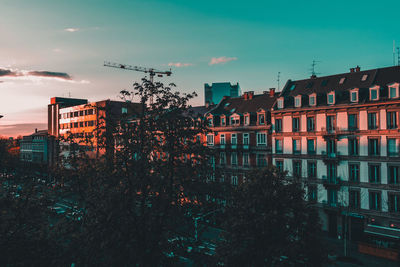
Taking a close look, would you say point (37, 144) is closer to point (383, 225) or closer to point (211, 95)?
point (211, 95)

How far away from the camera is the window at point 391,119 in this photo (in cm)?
3636

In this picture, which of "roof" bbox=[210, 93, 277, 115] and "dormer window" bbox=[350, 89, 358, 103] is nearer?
"dormer window" bbox=[350, 89, 358, 103]

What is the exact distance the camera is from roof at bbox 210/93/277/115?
51.8m

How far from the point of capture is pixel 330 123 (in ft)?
137

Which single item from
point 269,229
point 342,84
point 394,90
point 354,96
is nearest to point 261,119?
point 342,84

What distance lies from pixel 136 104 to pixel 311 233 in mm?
14380

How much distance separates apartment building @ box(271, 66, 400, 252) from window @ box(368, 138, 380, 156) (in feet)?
0.36

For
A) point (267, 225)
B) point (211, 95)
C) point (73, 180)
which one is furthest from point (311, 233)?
point (211, 95)

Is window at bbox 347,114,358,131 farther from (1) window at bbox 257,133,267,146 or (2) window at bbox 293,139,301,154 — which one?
(1) window at bbox 257,133,267,146

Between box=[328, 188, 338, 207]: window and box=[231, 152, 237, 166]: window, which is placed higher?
box=[231, 152, 237, 166]: window

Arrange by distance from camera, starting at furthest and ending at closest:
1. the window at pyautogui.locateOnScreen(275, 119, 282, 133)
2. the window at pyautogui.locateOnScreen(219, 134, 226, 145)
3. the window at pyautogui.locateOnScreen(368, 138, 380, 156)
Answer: the window at pyautogui.locateOnScreen(219, 134, 226, 145) → the window at pyautogui.locateOnScreen(275, 119, 282, 133) → the window at pyautogui.locateOnScreen(368, 138, 380, 156)

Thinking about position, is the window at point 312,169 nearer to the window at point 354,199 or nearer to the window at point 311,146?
the window at point 311,146

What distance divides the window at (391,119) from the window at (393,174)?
4866 millimetres

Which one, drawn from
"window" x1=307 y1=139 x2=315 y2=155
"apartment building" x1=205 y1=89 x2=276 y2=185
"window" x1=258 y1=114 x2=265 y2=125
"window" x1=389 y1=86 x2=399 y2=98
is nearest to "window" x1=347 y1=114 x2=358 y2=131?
"window" x1=389 y1=86 x2=399 y2=98
